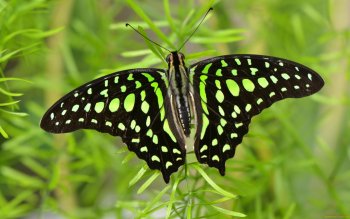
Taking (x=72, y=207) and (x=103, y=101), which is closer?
(x=103, y=101)

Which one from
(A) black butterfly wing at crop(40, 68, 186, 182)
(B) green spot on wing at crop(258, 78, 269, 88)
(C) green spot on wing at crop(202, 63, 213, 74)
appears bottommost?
(A) black butterfly wing at crop(40, 68, 186, 182)

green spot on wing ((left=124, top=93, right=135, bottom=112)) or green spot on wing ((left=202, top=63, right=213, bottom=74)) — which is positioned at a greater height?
green spot on wing ((left=202, top=63, right=213, bottom=74))

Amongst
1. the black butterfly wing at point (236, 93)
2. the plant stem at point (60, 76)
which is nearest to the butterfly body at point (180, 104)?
the black butterfly wing at point (236, 93)

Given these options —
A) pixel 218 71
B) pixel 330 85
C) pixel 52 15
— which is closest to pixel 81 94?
pixel 218 71

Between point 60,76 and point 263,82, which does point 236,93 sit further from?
point 60,76

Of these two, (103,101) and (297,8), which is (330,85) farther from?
(103,101)

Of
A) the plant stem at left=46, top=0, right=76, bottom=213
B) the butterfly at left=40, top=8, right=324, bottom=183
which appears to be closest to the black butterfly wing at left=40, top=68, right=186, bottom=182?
the butterfly at left=40, top=8, right=324, bottom=183

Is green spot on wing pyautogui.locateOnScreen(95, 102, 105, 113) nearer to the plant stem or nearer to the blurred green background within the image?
Result: the blurred green background
